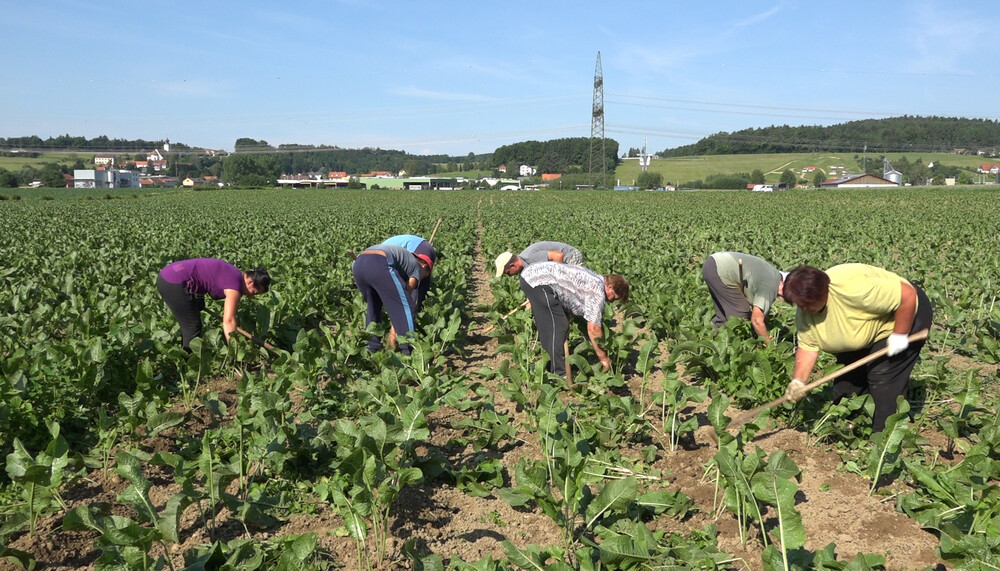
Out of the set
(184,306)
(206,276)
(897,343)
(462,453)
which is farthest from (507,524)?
(184,306)

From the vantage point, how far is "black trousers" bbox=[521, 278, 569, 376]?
18.5ft

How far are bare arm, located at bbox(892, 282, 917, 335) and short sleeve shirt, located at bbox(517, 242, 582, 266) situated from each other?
326 centimetres

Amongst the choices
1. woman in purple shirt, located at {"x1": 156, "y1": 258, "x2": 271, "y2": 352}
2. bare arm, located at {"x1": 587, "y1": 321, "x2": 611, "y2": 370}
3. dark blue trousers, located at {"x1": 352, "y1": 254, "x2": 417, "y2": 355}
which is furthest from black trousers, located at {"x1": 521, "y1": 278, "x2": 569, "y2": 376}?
woman in purple shirt, located at {"x1": 156, "y1": 258, "x2": 271, "y2": 352}

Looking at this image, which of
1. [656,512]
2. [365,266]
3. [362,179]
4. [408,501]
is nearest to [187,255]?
[365,266]

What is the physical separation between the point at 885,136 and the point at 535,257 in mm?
125730

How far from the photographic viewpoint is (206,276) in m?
5.74

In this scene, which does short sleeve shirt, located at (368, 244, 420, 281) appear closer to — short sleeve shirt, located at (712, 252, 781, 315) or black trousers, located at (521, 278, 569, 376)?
black trousers, located at (521, 278, 569, 376)

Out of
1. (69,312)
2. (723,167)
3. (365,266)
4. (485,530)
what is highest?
(723,167)

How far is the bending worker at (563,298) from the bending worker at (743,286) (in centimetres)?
126

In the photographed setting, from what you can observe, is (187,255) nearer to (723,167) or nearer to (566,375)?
(566,375)

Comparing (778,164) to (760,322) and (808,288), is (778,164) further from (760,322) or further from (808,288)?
(808,288)

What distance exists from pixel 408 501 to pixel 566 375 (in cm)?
210

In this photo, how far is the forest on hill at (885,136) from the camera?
108562 mm

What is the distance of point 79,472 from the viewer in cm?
402
